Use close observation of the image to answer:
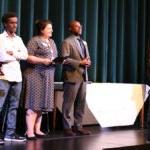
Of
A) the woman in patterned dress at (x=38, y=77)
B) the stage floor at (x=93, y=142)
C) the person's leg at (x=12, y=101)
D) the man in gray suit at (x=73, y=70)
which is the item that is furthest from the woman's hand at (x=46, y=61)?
the stage floor at (x=93, y=142)

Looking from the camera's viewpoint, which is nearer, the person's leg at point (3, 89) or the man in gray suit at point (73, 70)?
the person's leg at point (3, 89)

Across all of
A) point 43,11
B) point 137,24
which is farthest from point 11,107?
point 137,24

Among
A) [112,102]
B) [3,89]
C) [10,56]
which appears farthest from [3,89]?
[112,102]

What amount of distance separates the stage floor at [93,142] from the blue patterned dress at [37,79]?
0.41 m

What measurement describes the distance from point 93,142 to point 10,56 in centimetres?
123

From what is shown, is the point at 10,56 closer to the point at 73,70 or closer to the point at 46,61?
the point at 46,61

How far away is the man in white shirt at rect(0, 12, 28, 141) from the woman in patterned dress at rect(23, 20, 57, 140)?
323mm

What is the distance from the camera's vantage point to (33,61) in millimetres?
4582

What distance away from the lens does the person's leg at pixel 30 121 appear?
15.4 feet

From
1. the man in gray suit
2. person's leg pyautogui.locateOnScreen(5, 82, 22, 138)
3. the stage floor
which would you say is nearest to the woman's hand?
the man in gray suit

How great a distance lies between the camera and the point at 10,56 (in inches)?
165

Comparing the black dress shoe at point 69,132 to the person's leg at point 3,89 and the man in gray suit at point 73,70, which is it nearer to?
the man in gray suit at point 73,70

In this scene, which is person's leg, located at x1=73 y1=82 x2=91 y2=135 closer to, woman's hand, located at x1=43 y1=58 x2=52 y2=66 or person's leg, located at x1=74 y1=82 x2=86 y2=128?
person's leg, located at x1=74 y1=82 x2=86 y2=128

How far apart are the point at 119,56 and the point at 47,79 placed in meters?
2.36
